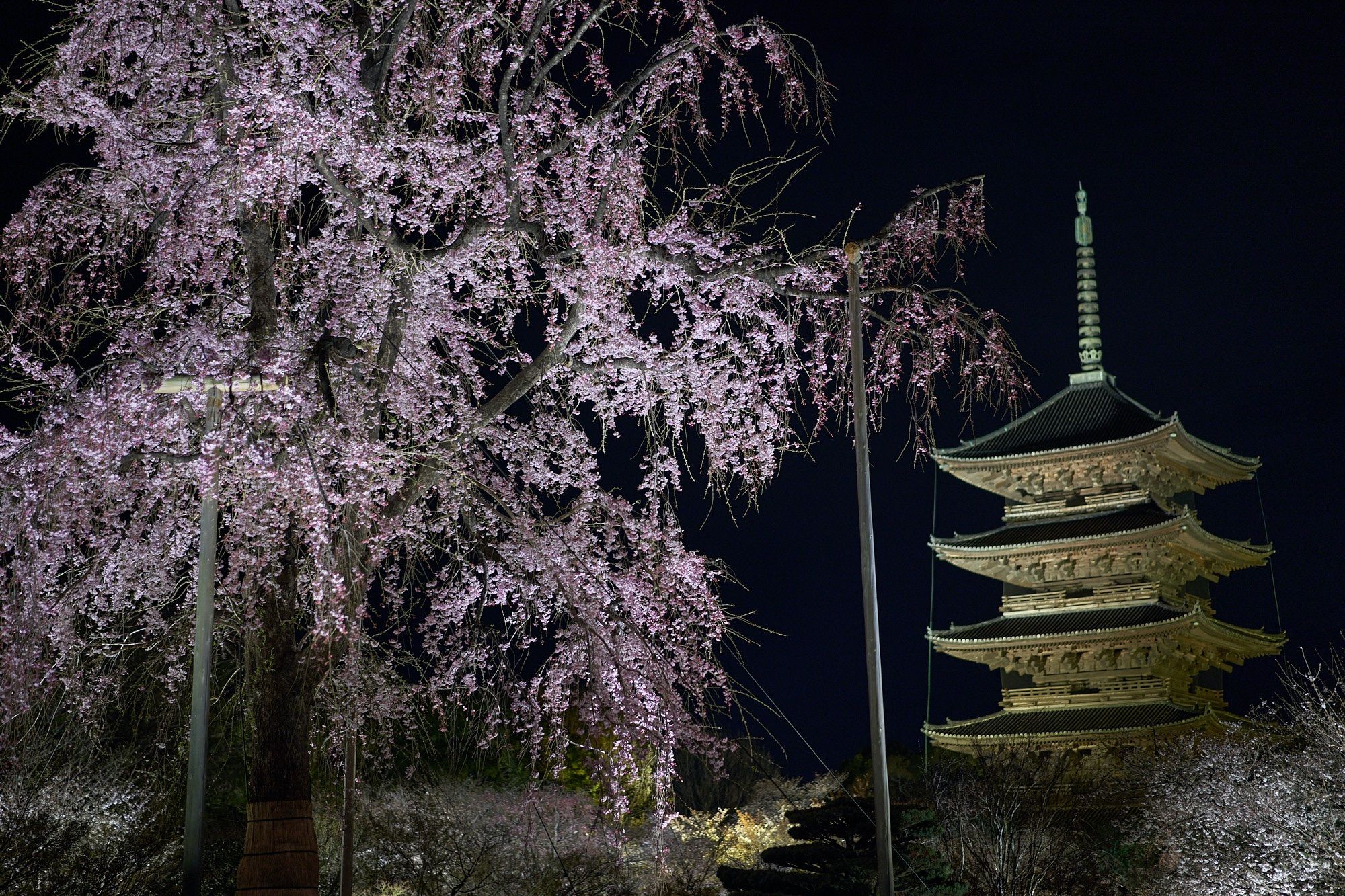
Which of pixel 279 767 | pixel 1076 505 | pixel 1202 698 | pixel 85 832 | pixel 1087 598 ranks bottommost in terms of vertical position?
pixel 1202 698

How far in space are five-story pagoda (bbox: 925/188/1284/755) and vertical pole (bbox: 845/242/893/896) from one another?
22180 millimetres

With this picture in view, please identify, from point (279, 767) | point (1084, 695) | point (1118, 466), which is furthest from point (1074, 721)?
point (279, 767)

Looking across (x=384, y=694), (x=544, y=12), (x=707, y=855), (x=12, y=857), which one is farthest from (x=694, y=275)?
(x=707, y=855)

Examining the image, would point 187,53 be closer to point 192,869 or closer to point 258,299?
point 258,299

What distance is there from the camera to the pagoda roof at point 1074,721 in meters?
29.2

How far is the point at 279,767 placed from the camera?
895 cm

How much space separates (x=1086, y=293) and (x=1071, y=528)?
8362 mm

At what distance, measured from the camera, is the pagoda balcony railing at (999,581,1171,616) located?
31.5 m

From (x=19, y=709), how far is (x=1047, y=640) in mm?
27782

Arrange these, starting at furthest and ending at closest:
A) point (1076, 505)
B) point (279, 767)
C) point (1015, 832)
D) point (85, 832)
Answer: point (1076, 505), point (1015, 832), point (85, 832), point (279, 767)

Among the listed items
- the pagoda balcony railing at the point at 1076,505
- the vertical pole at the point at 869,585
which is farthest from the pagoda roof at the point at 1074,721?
the vertical pole at the point at 869,585

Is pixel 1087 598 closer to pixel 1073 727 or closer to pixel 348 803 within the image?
pixel 1073 727

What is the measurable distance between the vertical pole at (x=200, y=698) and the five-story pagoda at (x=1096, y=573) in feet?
81.9

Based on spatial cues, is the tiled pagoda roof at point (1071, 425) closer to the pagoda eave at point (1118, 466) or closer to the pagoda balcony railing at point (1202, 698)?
the pagoda eave at point (1118, 466)
